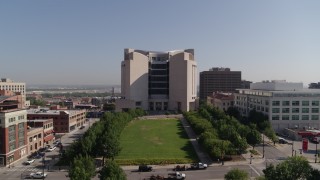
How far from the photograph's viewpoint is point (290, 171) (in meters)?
39.8

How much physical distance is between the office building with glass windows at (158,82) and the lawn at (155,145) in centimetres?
4795

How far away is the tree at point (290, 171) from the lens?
39219mm

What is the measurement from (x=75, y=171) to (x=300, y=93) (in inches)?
3127

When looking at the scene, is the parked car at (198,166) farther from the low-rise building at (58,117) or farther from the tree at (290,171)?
the low-rise building at (58,117)

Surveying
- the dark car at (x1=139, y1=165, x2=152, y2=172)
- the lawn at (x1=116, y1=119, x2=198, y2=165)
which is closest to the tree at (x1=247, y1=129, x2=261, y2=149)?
the lawn at (x1=116, y1=119, x2=198, y2=165)

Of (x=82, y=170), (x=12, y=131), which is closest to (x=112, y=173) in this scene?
(x=82, y=170)

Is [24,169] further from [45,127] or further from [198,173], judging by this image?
[198,173]

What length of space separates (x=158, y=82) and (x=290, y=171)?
121398mm

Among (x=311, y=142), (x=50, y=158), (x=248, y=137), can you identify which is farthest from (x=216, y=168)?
(x=311, y=142)

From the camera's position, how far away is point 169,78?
515ft

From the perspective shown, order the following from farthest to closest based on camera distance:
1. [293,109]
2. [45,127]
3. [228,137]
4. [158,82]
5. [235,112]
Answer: [158,82] → [235,112] → [293,109] → [45,127] → [228,137]

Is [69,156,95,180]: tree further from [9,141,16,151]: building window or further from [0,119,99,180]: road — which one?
[9,141,16,151]: building window

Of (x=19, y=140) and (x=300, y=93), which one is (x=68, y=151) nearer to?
(x=19, y=140)

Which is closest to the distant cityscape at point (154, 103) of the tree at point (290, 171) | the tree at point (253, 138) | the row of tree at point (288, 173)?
the tree at point (253, 138)
